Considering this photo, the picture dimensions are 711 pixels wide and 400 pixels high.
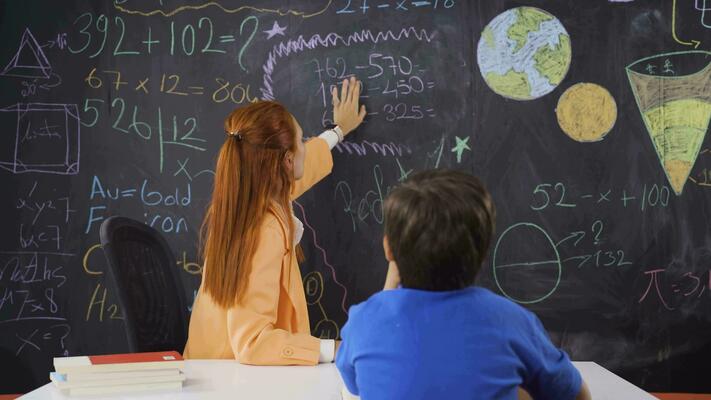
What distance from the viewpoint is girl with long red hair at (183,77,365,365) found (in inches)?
94.4

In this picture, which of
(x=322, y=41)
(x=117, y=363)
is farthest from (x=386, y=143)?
(x=117, y=363)

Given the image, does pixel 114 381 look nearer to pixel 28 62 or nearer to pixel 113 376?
pixel 113 376

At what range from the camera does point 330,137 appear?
341 cm

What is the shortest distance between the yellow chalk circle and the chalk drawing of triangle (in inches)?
85.6

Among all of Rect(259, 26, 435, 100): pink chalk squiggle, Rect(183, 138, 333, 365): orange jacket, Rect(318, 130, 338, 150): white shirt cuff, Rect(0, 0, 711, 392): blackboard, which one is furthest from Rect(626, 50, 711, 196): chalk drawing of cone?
Rect(183, 138, 333, 365): orange jacket

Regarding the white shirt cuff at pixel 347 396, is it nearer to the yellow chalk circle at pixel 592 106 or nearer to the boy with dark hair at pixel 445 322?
the boy with dark hair at pixel 445 322

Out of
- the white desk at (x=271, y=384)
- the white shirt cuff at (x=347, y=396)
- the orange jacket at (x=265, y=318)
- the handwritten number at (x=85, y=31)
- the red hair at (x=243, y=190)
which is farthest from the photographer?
the handwritten number at (x=85, y=31)

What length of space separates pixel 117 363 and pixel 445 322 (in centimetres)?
97

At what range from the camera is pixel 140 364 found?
6.84ft

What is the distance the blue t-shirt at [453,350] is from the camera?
1.46 m

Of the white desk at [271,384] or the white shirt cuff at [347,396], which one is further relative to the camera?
the white desk at [271,384]

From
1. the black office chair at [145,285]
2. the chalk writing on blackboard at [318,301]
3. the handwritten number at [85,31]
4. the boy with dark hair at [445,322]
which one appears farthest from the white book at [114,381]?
the handwritten number at [85,31]

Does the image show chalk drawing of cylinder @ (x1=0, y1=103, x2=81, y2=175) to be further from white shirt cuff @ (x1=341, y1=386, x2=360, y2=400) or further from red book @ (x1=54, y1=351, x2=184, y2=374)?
white shirt cuff @ (x1=341, y1=386, x2=360, y2=400)

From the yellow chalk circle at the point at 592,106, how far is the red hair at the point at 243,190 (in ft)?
4.26
